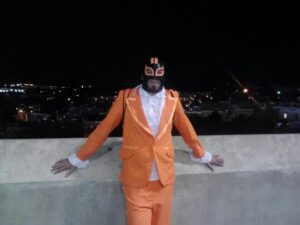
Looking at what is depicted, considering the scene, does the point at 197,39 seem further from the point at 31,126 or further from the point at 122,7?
the point at 31,126

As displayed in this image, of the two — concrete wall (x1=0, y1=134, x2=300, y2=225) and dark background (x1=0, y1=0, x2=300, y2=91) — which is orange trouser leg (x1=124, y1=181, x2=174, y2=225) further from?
dark background (x1=0, y1=0, x2=300, y2=91)

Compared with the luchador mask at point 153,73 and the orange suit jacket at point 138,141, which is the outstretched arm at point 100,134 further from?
the luchador mask at point 153,73

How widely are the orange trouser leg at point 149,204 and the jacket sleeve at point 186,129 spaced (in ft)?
1.36

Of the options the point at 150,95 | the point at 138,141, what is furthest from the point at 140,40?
the point at 138,141

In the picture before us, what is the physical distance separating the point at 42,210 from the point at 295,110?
15.0m

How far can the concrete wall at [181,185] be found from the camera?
3.18 m

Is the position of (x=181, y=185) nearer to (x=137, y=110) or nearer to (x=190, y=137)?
(x=190, y=137)

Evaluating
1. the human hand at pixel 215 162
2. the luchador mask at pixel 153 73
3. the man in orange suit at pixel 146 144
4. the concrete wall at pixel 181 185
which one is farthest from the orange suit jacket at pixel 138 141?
the human hand at pixel 215 162

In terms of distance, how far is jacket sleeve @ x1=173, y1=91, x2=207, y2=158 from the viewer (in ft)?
10.4

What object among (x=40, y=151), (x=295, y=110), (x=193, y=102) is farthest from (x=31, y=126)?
(x=295, y=110)

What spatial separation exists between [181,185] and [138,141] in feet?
2.45

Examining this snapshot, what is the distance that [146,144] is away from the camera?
2.98 meters

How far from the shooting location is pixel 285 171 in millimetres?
3861

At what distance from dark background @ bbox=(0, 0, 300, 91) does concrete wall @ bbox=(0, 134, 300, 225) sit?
22.6 ft
